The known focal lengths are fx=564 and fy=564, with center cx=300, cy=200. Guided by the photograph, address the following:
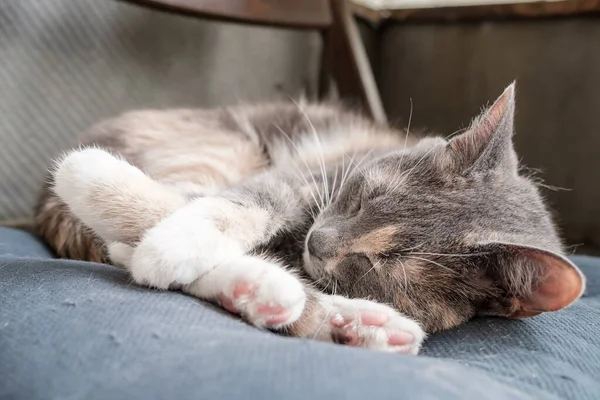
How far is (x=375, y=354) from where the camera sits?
0.72 meters

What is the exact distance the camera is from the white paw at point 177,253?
2.83 ft

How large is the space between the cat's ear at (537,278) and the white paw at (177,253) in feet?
1.48

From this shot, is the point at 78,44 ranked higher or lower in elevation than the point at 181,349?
higher

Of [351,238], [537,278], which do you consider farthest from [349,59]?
[537,278]

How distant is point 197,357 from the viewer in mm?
669

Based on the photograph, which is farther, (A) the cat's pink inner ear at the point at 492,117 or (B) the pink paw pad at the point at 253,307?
(A) the cat's pink inner ear at the point at 492,117

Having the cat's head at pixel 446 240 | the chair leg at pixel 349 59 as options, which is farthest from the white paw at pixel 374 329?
the chair leg at pixel 349 59

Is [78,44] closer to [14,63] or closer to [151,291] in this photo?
[14,63]

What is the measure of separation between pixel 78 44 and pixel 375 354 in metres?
1.46

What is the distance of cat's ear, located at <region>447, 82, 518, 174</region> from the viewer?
41.3 inches

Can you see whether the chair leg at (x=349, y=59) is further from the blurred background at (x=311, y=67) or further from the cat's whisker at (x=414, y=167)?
the cat's whisker at (x=414, y=167)

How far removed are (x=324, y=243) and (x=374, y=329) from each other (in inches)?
8.1

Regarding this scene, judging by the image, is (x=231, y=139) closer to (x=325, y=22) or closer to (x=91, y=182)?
(x=91, y=182)

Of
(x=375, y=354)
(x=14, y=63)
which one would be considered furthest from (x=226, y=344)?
(x=14, y=63)
